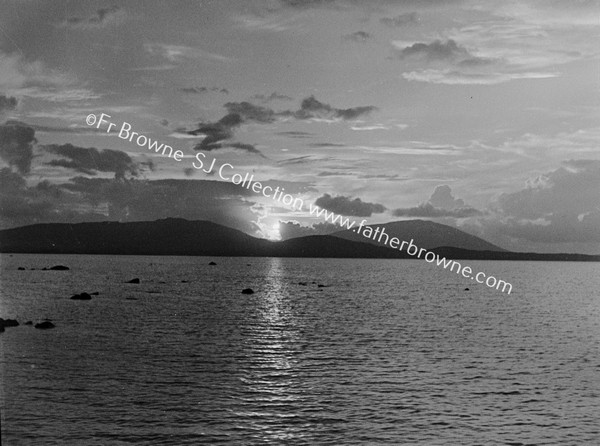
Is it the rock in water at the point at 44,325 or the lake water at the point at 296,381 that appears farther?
the rock in water at the point at 44,325

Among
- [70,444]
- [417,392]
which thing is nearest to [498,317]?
[417,392]

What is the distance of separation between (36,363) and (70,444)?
1968 centimetres

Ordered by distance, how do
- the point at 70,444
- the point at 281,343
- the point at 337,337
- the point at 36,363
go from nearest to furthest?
the point at 70,444
the point at 36,363
the point at 281,343
the point at 337,337

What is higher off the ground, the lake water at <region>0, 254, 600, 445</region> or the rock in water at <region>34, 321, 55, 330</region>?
the lake water at <region>0, 254, 600, 445</region>

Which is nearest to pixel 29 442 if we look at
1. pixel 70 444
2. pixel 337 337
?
pixel 70 444

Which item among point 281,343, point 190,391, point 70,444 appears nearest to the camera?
point 70,444

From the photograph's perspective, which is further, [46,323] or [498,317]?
[498,317]

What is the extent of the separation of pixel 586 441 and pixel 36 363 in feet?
126

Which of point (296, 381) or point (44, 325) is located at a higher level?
point (296, 381)

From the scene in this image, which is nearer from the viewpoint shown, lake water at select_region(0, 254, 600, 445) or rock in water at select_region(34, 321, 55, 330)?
lake water at select_region(0, 254, 600, 445)

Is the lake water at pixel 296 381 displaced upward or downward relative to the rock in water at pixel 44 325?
upward

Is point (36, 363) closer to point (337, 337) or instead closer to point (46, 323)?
point (46, 323)

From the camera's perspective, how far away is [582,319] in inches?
3524

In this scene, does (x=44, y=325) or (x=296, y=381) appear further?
(x=44, y=325)
